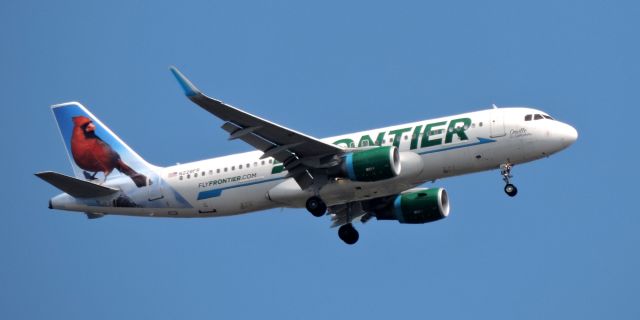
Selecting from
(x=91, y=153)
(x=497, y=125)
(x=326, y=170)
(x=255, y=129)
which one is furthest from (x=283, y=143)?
(x=91, y=153)

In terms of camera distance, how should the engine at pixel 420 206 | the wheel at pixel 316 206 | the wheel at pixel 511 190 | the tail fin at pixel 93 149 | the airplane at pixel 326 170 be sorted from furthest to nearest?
the tail fin at pixel 93 149 < the engine at pixel 420 206 < the wheel at pixel 316 206 < the wheel at pixel 511 190 < the airplane at pixel 326 170

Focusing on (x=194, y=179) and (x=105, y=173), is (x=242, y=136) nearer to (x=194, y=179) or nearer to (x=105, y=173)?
(x=194, y=179)

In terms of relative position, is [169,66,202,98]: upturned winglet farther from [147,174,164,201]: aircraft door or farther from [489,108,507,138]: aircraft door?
[489,108,507,138]: aircraft door

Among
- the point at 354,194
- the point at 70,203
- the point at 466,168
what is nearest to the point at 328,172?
the point at 354,194

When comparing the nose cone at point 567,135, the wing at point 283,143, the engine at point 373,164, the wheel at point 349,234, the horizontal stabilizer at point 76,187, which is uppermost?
the nose cone at point 567,135

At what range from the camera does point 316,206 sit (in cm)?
5294

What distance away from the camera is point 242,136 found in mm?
50375

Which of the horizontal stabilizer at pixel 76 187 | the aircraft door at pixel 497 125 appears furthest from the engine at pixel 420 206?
the horizontal stabilizer at pixel 76 187

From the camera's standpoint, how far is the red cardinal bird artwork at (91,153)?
58531 millimetres

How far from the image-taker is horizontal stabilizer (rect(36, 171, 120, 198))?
53375mm

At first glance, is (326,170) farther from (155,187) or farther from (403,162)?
(155,187)

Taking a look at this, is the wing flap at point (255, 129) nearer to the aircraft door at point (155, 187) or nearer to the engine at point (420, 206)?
the engine at point (420, 206)

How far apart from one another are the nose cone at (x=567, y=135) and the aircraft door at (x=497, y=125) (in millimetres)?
2595

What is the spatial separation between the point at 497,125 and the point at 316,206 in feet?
29.3
